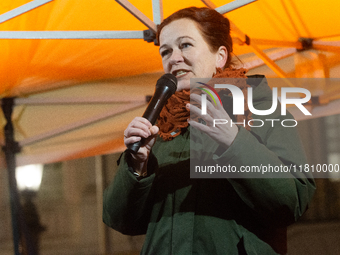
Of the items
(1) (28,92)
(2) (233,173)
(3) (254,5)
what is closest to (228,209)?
(2) (233,173)

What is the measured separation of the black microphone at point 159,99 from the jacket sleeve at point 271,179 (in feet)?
0.64

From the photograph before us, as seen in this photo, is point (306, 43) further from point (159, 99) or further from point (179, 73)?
point (159, 99)

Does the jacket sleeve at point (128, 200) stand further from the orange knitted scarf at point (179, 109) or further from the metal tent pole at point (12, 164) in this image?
the metal tent pole at point (12, 164)

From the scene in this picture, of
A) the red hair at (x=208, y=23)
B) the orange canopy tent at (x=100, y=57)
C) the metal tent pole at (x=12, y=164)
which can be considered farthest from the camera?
the metal tent pole at (x=12, y=164)

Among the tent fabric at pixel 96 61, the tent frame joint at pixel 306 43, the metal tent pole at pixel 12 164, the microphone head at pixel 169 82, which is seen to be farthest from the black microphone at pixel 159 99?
the metal tent pole at pixel 12 164

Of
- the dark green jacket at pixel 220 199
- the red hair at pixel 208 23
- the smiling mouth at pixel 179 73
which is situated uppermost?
the red hair at pixel 208 23

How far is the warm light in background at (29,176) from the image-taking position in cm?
374

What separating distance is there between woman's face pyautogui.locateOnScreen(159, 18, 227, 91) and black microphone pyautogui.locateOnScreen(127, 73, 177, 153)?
0.19 feet

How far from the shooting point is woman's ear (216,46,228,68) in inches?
43.0

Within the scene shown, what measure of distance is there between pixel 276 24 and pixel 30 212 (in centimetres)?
328

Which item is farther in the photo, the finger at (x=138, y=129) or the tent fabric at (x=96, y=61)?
the tent fabric at (x=96, y=61)

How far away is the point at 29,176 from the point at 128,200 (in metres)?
3.26

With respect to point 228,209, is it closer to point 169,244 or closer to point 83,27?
point 169,244

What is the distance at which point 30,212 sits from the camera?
394 cm
